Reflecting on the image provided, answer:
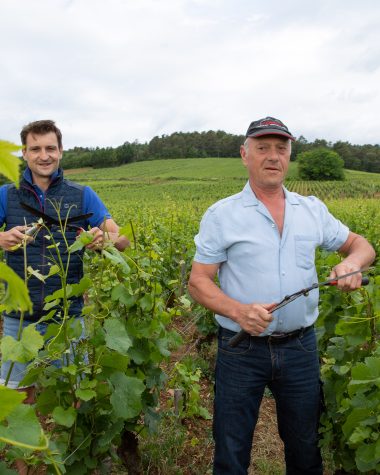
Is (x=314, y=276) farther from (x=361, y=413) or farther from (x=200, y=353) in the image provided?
(x=200, y=353)

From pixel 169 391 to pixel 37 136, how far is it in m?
2.76

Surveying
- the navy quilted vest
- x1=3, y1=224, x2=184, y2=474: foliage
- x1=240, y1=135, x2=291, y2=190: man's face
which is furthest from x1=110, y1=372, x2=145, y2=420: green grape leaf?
x1=240, y1=135, x2=291, y2=190: man's face

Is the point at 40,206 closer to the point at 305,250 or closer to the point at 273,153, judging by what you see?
the point at 273,153

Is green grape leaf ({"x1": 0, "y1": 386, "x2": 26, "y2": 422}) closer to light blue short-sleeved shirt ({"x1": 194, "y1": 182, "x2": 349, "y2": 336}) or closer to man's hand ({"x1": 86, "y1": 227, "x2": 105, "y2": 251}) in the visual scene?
man's hand ({"x1": 86, "y1": 227, "x2": 105, "y2": 251})

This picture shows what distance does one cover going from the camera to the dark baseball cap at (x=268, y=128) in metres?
2.26

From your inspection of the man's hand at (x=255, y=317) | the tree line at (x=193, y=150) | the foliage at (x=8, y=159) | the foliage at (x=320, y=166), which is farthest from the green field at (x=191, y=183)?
the foliage at (x=8, y=159)

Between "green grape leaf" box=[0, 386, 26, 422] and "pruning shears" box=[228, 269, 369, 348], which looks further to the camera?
"pruning shears" box=[228, 269, 369, 348]

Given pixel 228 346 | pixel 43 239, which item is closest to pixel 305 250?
pixel 228 346

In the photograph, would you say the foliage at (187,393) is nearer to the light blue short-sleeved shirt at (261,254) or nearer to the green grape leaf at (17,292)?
the light blue short-sleeved shirt at (261,254)

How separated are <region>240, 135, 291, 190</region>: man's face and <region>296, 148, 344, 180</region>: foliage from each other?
69902 millimetres

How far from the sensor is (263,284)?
2.21 metres

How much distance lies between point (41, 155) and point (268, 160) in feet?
4.27

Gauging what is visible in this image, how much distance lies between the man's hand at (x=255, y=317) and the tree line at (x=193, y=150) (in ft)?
268

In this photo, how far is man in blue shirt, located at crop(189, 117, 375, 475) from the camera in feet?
7.30
